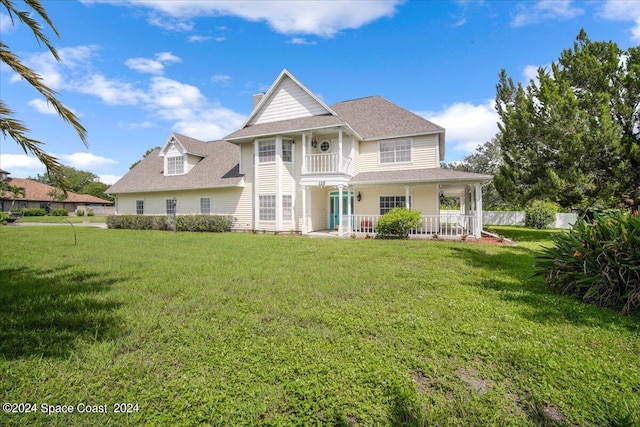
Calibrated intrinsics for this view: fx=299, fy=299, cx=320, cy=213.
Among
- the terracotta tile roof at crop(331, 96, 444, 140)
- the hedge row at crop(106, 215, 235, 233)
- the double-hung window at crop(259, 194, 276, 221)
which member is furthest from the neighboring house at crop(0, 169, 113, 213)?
the terracotta tile roof at crop(331, 96, 444, 140)

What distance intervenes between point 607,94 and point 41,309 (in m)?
21.9

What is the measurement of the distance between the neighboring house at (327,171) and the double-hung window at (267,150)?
6cm

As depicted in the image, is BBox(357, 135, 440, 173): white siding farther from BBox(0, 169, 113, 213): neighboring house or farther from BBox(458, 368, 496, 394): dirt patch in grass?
BBox(0, 169, 113, 213): neighboring house

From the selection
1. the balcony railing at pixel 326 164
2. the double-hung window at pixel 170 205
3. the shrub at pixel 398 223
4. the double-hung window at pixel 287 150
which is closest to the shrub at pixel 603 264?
the shrub at pixel 398 223

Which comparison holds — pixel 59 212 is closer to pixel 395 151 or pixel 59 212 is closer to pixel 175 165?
pixel 175 165

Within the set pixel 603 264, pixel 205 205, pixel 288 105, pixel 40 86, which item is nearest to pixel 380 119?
pixel 288 105

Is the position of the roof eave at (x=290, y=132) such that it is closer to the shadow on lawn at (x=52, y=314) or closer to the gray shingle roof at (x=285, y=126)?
the gray shingle roof at (x=285, y=126)

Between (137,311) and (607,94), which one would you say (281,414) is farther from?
(607,94)

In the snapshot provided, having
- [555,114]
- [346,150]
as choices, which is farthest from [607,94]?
[346,150]

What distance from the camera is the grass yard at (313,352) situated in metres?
2.59

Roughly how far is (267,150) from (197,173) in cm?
699

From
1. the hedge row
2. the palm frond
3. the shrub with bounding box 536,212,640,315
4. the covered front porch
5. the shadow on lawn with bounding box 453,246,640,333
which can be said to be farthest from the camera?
the hedge row

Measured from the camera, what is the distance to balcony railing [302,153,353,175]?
54.0ft

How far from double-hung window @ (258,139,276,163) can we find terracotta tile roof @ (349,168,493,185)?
17.1 ft
